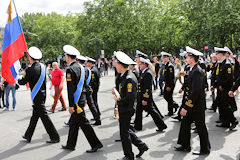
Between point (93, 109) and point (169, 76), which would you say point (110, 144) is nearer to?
point (93, 109)

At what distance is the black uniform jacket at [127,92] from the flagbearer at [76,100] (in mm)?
971

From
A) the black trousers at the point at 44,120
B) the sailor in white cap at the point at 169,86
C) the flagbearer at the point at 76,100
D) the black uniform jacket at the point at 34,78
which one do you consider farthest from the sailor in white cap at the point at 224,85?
the black uniform jacket at the point at 34,78

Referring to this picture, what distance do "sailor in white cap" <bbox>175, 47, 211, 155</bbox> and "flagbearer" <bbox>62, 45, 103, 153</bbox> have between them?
5.40ft

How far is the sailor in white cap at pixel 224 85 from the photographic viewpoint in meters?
6.23

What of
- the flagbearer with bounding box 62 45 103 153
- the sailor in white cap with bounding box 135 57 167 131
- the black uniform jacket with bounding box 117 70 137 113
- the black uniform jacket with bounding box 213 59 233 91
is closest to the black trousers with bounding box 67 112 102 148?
the flagbearer with bounding box 62 45 103 153

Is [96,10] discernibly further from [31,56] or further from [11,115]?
[31,56]

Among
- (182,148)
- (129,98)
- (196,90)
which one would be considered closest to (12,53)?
(129,98)

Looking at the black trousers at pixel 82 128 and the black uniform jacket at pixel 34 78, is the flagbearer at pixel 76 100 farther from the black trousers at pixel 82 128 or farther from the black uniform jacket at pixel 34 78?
the black uniform jacket at pixel 34 78

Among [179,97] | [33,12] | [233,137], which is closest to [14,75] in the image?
[233,137]

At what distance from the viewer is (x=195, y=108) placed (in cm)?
471

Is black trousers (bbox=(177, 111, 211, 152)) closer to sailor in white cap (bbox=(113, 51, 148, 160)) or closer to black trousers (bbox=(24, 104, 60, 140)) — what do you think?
sailor in white cap (bbox=(113, 51, 148, 160))

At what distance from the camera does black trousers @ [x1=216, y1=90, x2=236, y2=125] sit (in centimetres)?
621

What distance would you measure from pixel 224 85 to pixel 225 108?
1.81 feet

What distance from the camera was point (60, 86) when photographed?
907 cm
